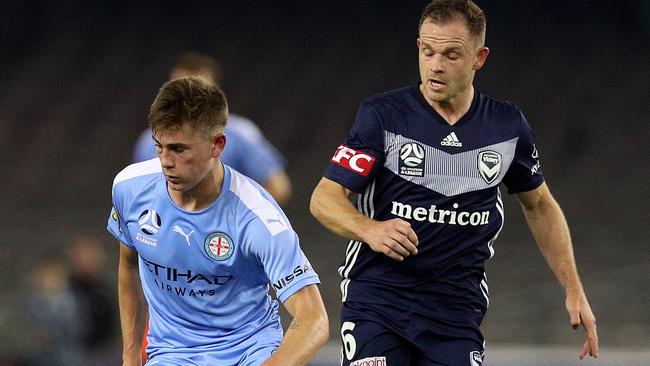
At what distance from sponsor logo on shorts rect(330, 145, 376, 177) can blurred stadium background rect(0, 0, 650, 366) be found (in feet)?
33.8

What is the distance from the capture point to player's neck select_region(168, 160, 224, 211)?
415 centimetres

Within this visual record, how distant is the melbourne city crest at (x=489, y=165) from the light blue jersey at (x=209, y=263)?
2.92 ft

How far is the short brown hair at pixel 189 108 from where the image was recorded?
12.9 ft

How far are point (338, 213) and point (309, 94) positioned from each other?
17.1 metres

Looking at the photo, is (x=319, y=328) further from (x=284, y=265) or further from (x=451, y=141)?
(x=451, y=141)

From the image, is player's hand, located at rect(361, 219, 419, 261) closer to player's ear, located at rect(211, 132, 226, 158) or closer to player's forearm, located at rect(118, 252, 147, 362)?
player's ear, located at rect(211, 132, 226, 158)

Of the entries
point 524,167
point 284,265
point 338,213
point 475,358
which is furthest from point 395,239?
point 524,167

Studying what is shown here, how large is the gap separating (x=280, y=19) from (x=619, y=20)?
6.34 meters

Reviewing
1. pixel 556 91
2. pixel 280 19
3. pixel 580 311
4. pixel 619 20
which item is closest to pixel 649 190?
pixel 556 91

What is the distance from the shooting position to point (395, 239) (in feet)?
13.7

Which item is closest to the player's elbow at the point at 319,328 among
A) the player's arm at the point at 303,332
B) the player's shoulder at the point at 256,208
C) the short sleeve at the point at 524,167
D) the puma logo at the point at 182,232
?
the player's arm at the point at 303,332

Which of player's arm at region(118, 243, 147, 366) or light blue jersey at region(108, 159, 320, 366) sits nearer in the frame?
light blue jersey at region(108, 159, 320, 366)

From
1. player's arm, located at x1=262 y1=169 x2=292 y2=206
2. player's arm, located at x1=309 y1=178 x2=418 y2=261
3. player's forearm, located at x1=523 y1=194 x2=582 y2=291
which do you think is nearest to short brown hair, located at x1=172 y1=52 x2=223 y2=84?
player's arm, located at x1=262 y1=169 x2=292 y2=206

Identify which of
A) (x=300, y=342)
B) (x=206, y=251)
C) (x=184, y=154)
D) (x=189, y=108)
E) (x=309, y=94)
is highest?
(x=309, y=94)
